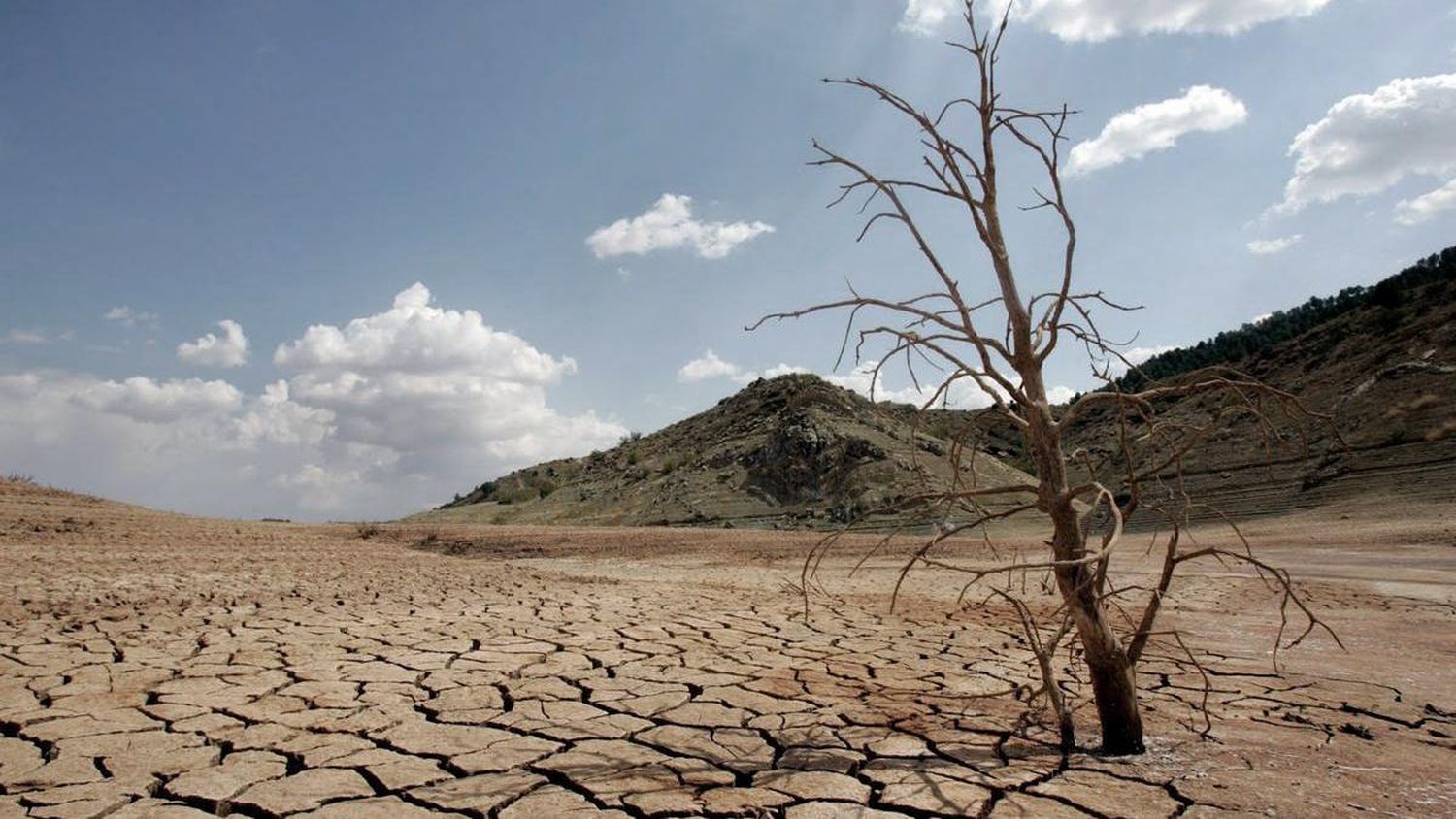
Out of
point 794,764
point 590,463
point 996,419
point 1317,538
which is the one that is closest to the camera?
point 794,764

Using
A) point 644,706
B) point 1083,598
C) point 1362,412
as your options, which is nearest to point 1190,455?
point 1362,412

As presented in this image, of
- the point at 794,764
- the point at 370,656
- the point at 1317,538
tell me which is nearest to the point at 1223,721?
the point at 794,764

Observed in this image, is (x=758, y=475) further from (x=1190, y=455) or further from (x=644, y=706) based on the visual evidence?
(x=644, y=706)

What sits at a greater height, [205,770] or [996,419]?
[996,419]

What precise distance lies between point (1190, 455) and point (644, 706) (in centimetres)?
2325

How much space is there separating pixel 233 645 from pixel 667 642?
243cm

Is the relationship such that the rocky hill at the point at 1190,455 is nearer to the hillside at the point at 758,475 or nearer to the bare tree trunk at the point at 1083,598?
the hillside at the point at 758,475

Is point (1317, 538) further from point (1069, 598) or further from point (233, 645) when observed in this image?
point (233, 645)

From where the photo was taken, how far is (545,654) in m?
4.46

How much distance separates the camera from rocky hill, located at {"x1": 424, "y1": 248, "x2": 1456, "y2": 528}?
678 inches

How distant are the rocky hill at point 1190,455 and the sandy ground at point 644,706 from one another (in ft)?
29.4

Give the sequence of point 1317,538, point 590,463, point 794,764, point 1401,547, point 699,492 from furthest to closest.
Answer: point 590,463, point 699,492, point 1317,538, point 1401,547, point 794,764

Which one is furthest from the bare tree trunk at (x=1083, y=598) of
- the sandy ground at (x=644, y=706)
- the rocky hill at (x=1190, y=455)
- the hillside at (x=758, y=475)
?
the hillside at (x=758, y=475)

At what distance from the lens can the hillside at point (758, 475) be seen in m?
20.9
